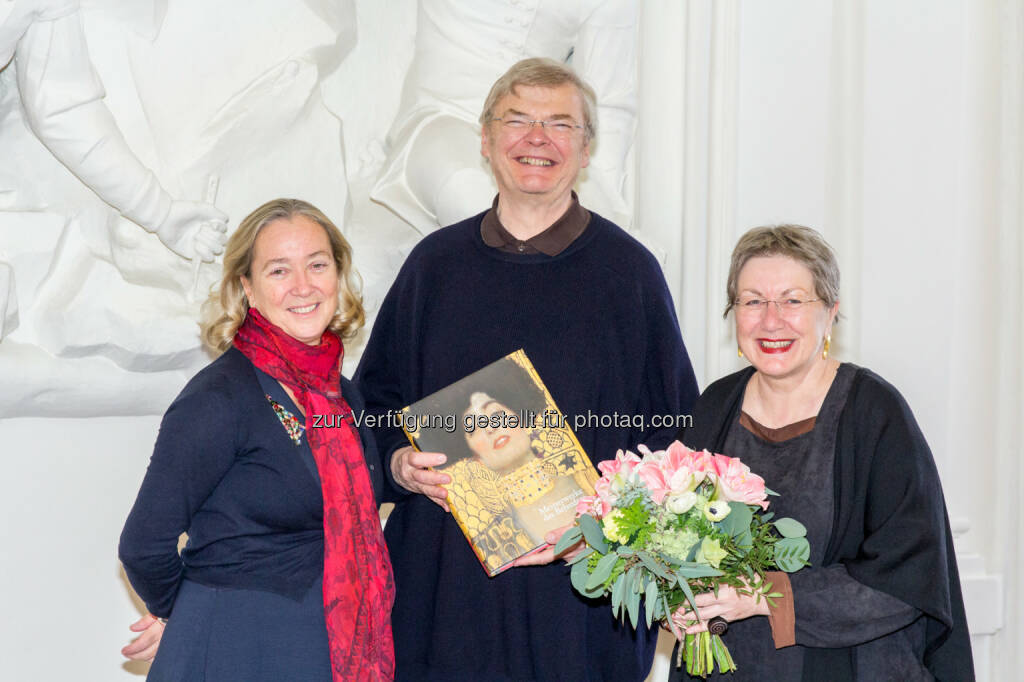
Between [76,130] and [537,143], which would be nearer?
[537,143]

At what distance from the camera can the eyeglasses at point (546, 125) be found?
258 cm

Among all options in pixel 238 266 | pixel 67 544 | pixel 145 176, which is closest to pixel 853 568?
pixel 238 266

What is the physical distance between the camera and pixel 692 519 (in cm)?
191

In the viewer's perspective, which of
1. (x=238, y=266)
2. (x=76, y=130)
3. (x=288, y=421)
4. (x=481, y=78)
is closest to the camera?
(x=288, y=421)

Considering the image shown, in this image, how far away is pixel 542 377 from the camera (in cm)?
259

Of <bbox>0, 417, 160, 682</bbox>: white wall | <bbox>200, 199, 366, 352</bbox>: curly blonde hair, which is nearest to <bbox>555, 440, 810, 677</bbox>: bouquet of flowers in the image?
<bbox>200, 199, 366, 352</bbox>: curly blonde hair

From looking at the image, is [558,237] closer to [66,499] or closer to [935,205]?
[935,205]

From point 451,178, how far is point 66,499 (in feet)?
5.52

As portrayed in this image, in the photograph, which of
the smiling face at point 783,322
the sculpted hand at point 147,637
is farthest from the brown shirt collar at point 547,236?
the sculpted hand at point 147,637

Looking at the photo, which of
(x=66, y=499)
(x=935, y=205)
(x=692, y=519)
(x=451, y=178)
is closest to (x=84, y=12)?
(x=451, y=178)

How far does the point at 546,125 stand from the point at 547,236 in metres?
0.30

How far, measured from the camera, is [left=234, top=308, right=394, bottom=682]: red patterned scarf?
7.14 feet

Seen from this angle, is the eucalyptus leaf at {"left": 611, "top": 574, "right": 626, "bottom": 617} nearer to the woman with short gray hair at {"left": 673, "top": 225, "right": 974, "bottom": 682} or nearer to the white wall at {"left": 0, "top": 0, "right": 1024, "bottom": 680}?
the woman with short gray hair at {"left": 673, "top": 225, "right": 974, "bottom": 682}

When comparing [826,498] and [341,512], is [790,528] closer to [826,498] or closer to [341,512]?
[826,498]
